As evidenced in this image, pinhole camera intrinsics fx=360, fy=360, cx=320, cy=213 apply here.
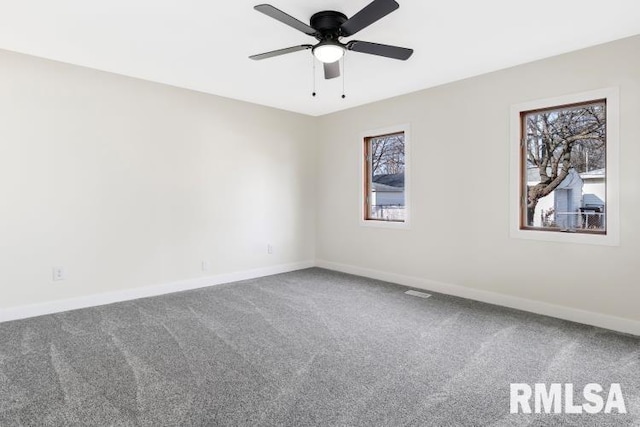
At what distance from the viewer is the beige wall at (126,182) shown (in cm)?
340

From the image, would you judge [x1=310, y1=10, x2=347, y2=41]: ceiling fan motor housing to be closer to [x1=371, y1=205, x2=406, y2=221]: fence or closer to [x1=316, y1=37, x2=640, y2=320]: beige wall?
[x1=316, y1=37, x2=640, y2=320]: beige wall

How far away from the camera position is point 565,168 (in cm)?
344

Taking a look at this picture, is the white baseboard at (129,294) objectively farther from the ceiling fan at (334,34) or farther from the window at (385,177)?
the ceiling fan at (334,34)

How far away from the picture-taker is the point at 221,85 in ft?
14.0

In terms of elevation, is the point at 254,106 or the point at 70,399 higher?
the point at 254,106

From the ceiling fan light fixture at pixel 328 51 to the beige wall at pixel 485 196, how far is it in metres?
2.00

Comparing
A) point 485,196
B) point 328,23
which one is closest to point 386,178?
point 485,196

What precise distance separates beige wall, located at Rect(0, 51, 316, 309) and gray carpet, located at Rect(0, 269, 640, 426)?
548mm

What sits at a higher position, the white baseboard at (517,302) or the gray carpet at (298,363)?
the white baseboard at (517,302)

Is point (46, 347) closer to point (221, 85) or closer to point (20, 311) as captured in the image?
point (20, 311)

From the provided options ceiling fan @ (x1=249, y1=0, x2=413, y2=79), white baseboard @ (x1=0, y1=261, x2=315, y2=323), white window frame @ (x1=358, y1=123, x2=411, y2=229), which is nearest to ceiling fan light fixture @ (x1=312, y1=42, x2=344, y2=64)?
ceiling fan @ (x1=249, y1=0, x2=413, y2=79)

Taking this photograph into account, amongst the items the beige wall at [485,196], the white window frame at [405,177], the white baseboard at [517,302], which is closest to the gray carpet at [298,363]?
the white baseboard at [517,302]

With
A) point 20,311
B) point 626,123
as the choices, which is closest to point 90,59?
point 20,311

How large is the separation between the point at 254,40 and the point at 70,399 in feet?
9.33
